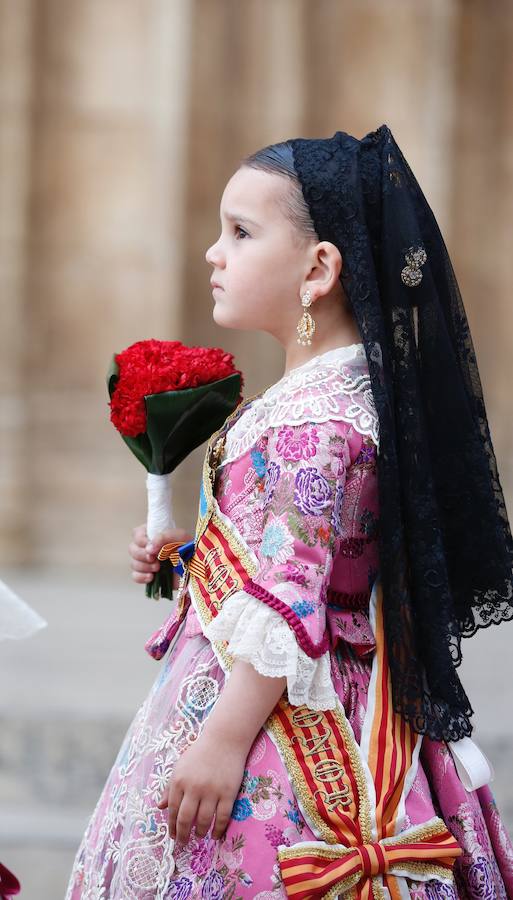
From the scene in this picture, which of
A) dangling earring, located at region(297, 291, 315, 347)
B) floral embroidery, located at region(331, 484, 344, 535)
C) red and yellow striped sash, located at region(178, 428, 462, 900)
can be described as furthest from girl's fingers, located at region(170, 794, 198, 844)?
dangling earring, located at region(297, 291, 315, 347)

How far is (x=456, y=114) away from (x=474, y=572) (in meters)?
5.79

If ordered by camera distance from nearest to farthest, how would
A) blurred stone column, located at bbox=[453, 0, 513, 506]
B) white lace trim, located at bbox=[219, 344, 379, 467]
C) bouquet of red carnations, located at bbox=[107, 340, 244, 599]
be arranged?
white lace trim, located at bbox=[219, 344, 379, 467], bouquet of red carnations, located at bbox=[107, 340, 244, 599], blurred stone column, located at bbox=[453, 0, 513, 506]

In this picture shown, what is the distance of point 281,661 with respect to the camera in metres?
1.58

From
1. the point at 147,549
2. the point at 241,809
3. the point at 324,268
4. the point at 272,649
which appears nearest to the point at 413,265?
the point at 324,268

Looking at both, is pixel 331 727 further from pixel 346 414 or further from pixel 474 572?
pixel 346 414

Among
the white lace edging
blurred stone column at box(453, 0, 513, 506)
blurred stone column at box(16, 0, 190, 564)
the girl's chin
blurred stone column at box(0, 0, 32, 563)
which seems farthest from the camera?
Answer: blurred stone column at box(453, 0, 513, 506)

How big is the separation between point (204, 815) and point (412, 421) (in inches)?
24.9

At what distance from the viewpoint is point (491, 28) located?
23.7 feet

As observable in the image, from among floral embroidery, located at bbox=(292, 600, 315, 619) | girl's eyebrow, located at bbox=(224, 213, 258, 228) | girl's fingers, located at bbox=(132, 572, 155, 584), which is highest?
girl's eyebrow, located at bbox=(224, 213, 258, 228)

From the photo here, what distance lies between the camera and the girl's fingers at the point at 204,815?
160cm

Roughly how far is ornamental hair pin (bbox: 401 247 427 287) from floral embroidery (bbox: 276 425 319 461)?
27 centimetres

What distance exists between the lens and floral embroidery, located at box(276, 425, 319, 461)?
1660mm

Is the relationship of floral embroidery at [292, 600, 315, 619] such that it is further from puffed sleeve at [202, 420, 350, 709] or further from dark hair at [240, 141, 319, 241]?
dark hair at [240, 141, 319, 241]

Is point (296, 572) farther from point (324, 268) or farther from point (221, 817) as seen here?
point (324, 268)
